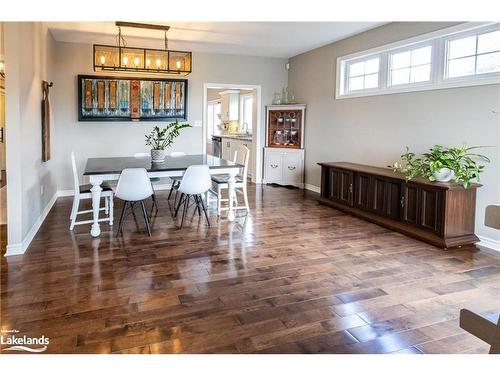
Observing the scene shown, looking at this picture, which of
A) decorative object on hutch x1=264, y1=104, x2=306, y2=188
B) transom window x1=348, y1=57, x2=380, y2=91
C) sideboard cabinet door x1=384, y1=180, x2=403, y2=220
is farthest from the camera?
decorative object on hutch x1=264, y1=104, x2=306, y2=188

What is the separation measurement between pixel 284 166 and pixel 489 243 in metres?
4.45

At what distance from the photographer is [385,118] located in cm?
571

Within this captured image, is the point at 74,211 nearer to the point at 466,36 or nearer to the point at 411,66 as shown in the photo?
the point at 411,66

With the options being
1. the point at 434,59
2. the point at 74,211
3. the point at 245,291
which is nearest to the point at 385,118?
the point at 434,59

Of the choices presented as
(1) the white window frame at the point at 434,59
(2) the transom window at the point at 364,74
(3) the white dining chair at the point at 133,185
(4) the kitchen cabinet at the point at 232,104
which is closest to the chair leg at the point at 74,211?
(3) the white dining chair at the point at 133,185

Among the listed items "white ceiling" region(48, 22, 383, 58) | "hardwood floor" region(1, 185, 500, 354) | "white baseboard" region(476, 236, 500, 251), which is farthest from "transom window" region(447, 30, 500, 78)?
"hardwood floor" region(1, 185, 500, 354)

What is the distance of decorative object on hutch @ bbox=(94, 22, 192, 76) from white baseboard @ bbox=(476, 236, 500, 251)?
4165 millimetres

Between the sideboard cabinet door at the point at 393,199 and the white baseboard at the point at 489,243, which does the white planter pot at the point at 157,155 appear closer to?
the sideboard cabinet door at the point at 393,199

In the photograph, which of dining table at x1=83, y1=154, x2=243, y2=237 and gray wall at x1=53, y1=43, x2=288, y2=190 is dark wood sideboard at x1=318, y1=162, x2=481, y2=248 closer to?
dining table at x1=83, y1=154, x2=243, y2=237

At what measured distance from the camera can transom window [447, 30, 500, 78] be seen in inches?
167

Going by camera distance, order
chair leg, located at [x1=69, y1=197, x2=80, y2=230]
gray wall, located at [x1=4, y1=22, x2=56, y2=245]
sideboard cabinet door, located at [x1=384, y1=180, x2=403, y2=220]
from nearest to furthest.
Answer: gray wall, located at [x1=4, y1=22, x2=56, y2=245] → chair leg, located at [x1=69, y1=197, x2=80, y2=230] → sideboard cabinet door, located at [x1=384, y1=180, x2=403, y2=220]

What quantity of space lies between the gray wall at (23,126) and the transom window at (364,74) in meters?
4.58
